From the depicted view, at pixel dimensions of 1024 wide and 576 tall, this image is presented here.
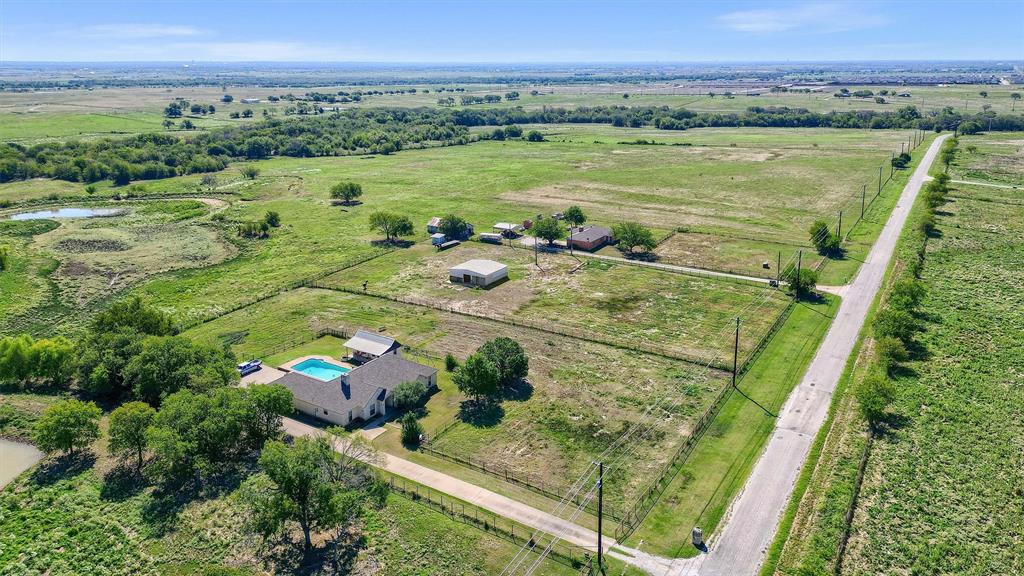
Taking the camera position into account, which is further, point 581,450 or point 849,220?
point 849,220

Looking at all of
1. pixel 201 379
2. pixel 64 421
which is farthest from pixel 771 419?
pixel 64 421

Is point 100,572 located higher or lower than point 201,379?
lower

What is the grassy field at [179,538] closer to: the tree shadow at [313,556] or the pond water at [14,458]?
the tree shadow at [313,556]

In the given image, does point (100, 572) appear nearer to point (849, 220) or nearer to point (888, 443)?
point (888, 443)

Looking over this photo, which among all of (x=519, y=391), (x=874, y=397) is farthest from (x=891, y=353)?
(x=519, y=391)

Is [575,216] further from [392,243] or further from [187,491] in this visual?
[187,491]

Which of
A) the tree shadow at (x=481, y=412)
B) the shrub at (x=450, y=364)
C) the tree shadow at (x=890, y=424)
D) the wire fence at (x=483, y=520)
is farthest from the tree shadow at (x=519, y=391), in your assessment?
the tree shadow at (x=890, y=424)

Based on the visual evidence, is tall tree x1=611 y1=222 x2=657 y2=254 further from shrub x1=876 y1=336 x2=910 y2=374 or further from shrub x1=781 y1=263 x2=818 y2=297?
shrub x1=876 y1=336 x2=910 y2=374
